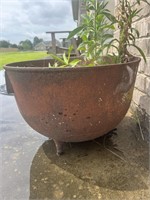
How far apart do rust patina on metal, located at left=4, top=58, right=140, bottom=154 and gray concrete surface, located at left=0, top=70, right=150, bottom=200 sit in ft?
0.49

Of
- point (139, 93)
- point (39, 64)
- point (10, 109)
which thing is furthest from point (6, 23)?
point (139, 93)

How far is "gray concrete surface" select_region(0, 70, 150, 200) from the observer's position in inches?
34.0

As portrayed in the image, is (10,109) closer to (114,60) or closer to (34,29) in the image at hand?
(114,60)

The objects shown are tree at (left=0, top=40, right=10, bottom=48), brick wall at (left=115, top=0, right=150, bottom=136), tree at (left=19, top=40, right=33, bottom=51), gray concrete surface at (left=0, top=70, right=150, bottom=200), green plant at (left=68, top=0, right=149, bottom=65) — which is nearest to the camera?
gray concrete surface at (left=0, top=70, right=150, bottom=200)

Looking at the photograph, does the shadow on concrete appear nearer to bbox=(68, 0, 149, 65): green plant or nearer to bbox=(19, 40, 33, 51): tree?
bbox=(68, 0, 149, 65): green plant

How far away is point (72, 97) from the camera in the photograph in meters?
0.95

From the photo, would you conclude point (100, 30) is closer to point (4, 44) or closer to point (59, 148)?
point (59, 148)

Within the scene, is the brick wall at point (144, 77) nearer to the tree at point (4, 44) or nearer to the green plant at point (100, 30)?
the green plant at point (100, 30)

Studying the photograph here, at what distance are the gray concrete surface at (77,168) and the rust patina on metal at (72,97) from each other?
149mm

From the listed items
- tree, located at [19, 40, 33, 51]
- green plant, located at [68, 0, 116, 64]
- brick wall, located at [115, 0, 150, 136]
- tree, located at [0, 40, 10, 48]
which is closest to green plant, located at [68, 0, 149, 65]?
green plant, located at [68, 0, 116, 64]

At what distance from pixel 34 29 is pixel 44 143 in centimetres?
204

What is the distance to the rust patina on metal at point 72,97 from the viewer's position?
36.2 inches

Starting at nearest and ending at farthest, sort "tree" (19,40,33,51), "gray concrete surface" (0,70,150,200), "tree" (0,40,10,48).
Answer: 1. "gray concrete surface" (0,70,150,200)
2. "tree" (19,40,33,51)
3. "tree" (0,40,10,48)

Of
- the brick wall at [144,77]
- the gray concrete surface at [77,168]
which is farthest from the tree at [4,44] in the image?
the brick wall at [144,77]
